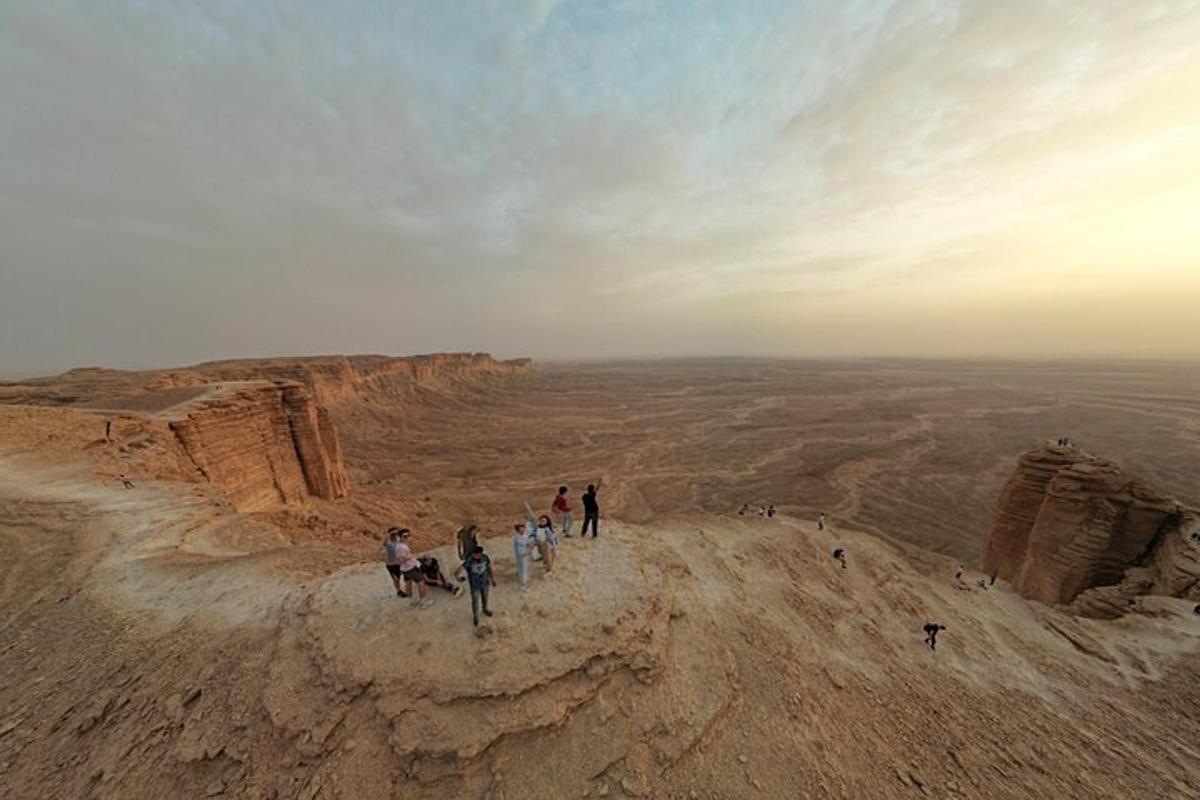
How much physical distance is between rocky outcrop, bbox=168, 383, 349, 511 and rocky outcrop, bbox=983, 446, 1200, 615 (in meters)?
28.7

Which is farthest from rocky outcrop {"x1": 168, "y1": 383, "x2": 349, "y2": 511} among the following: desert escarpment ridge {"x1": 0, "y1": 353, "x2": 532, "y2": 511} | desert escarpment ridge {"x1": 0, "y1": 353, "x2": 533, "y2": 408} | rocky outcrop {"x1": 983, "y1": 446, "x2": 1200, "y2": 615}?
rocky outcrop {"x1": 983, "y1": 446, "x2": 1200, "y2": 615}

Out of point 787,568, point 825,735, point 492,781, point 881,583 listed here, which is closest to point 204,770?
point 492,781

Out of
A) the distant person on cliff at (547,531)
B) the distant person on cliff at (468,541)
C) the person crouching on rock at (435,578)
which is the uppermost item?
the distant person on cliff at (468,541)

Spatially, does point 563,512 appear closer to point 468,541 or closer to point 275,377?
point 468,541

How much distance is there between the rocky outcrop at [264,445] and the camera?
617 inches

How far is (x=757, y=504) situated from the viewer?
83.8ft

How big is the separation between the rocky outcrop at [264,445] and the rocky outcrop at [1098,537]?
28.7 metres

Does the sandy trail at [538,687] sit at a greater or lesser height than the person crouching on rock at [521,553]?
lesser

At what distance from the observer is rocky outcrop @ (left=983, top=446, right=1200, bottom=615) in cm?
1184

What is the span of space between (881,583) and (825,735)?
6.96 metres

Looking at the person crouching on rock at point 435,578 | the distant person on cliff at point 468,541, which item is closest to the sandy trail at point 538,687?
the person crouching on rock at point 435,578

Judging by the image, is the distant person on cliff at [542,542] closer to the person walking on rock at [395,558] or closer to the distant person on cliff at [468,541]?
the distant person on cliff at [468,541]

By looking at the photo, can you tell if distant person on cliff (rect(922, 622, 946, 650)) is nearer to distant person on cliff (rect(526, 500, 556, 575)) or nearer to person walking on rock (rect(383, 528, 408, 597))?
distant person on cliff (rect(526, 500, 556, 575))

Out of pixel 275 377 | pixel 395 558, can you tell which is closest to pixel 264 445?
pixel 395 558
